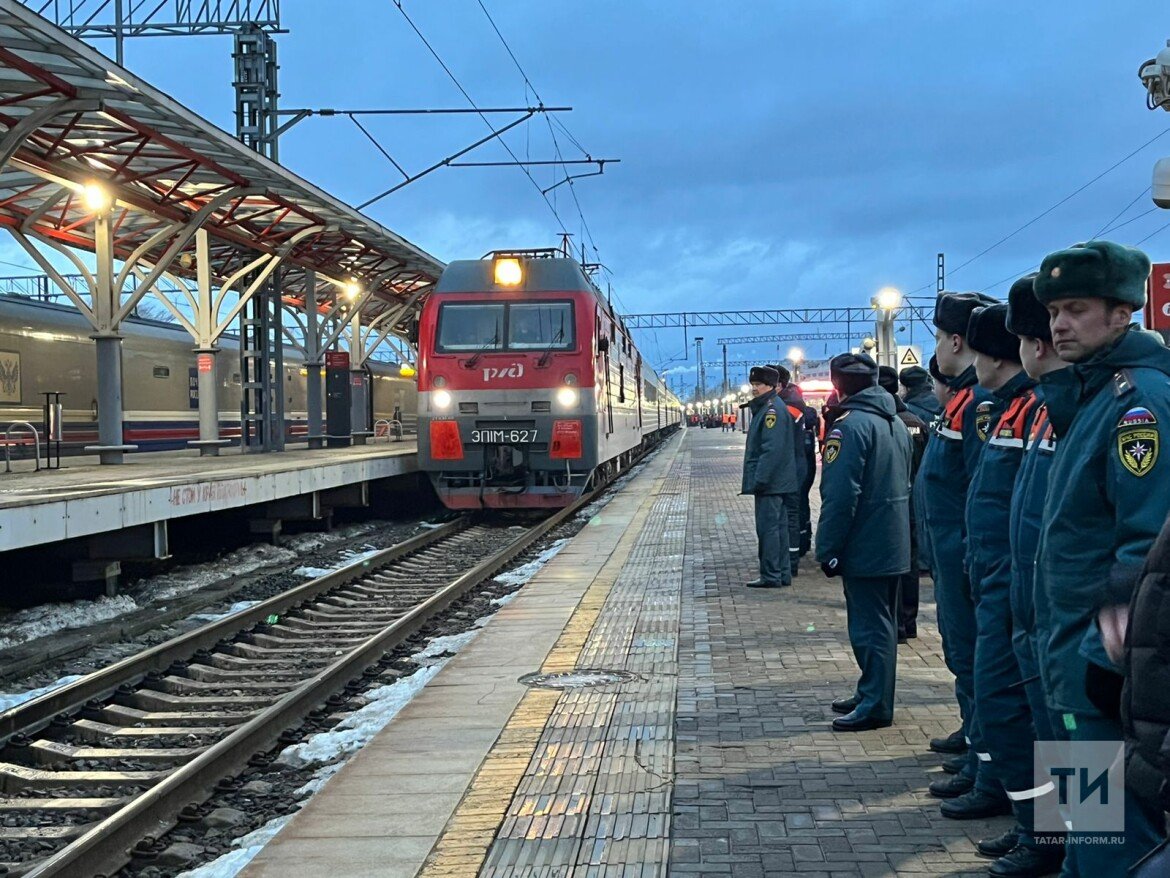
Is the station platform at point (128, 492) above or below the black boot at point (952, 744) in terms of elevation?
above

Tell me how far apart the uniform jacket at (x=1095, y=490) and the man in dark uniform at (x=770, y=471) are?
616cm

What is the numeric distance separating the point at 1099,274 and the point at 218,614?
794 cm

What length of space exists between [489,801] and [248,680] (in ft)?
10.7

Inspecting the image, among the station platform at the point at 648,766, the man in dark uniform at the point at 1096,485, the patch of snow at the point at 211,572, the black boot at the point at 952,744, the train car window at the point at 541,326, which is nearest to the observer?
the man in dark uniform at the point at 1096,485

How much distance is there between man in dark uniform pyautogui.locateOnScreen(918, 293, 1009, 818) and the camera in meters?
4.22

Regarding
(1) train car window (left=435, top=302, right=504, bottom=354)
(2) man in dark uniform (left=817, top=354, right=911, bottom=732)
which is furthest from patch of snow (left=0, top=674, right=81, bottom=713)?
(1) train car window (left=435, top=302, right=504, bottom=354)

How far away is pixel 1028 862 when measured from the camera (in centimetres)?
338

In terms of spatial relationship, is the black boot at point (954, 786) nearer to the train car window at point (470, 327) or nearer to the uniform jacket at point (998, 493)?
the uniform jacket at point (998, 493)

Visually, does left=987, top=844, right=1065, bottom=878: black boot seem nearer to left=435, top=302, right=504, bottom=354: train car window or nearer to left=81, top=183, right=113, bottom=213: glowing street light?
left=435, top=302, right=504, bottom=354: train car window

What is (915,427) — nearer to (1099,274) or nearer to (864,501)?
(864,501)

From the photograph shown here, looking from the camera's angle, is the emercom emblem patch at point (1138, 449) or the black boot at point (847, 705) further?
the black boot at point (847, 705)

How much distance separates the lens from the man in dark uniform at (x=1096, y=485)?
2531 mm

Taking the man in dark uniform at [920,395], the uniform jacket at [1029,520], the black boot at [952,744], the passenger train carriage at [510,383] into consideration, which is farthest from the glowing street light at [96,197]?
the uniform jacket at [1029,520]

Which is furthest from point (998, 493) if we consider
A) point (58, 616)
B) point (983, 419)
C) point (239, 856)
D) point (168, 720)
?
point (58, 616)
